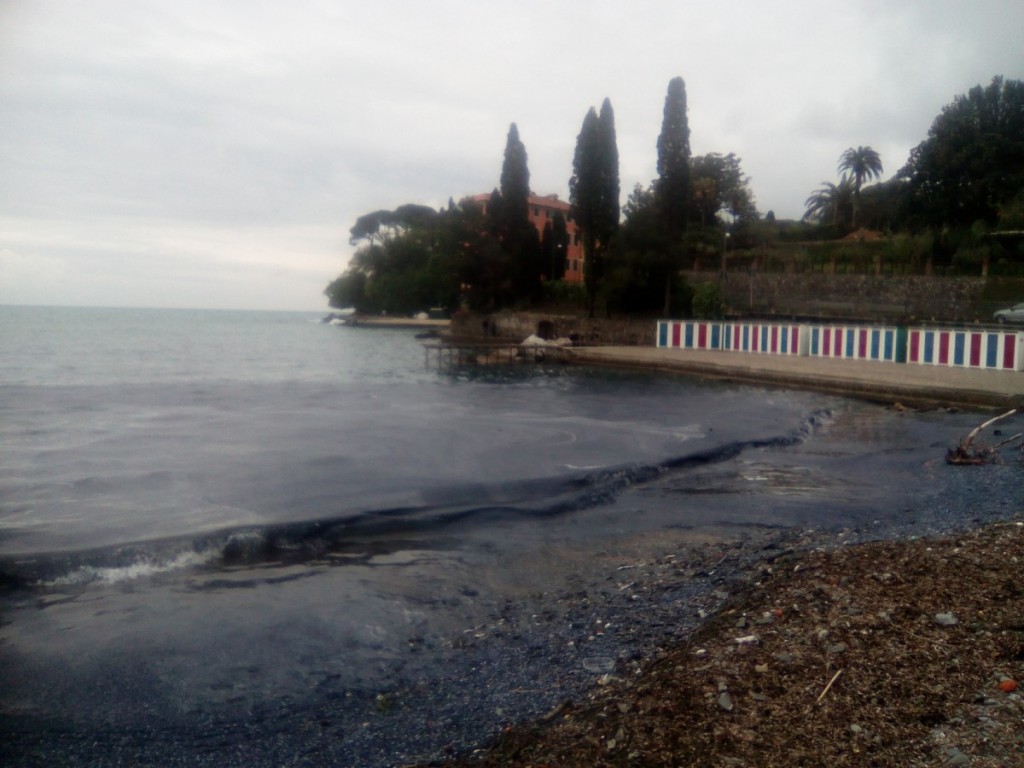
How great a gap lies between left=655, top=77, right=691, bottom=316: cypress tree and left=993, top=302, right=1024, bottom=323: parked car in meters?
17.0

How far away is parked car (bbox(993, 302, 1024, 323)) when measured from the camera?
30.3m

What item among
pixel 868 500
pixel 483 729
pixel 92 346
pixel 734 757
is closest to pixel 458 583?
pixel 483 729

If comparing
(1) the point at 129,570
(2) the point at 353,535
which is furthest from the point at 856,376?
(1) the point at 129,570

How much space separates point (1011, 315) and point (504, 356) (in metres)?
23.3

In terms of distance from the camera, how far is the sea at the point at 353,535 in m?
5.01

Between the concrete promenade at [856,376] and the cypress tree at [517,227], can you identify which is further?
the cypress tree at [517,227]

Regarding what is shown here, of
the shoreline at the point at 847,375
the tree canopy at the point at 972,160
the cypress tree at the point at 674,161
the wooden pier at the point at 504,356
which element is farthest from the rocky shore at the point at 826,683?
the tree canopy at the point at 972,160

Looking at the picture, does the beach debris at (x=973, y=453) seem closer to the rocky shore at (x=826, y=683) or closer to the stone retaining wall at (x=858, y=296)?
the rocky shore at (x=826, y=683)

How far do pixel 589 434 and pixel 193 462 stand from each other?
7461mm

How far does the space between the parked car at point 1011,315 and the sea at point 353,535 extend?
15.1m

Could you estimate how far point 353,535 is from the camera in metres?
9.35

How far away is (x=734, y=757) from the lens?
11.3 feet

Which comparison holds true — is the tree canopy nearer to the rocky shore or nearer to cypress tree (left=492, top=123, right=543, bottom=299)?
cypress tree (left=492, top=123, right=543, bottom=299)

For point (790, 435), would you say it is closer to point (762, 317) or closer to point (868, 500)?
point (868, 500)
